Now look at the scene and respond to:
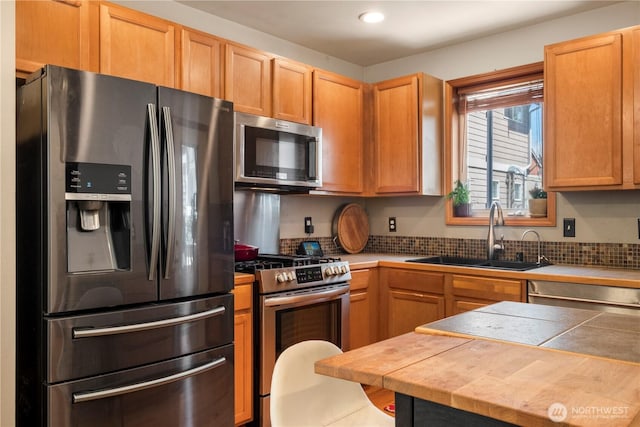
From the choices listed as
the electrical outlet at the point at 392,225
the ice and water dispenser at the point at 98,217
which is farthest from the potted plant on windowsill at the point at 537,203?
the ice and water dispenser at the point at 98,217

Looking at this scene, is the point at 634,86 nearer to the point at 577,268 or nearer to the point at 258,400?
the point at 577,268

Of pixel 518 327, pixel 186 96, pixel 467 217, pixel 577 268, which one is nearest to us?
pixel 518 327

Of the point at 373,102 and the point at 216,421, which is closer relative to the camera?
the point at 216,421

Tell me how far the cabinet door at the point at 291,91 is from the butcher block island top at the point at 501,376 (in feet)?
7.23

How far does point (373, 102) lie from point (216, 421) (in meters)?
2.60

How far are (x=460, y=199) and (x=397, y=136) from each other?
685 mm

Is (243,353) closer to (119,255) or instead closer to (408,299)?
(119,255)

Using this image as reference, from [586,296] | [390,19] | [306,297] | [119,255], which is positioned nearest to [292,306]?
[306,297]

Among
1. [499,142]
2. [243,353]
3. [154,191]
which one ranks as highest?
[499,142]

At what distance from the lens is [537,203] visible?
3.45m

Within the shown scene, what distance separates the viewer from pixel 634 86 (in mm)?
2758

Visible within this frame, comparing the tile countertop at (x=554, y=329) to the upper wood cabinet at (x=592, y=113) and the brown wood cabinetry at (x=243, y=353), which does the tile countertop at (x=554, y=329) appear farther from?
the upper wood cabinet at (x=592, y=113)

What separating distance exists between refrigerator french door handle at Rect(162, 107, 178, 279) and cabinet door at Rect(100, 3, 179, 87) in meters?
0.49

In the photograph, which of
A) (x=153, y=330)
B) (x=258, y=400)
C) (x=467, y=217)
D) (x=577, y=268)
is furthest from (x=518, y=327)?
(x=467, y=217)
